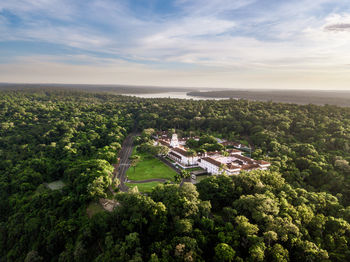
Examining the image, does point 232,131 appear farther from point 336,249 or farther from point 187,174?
point 336,249

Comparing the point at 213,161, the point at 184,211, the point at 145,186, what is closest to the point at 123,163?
the point at 145,186

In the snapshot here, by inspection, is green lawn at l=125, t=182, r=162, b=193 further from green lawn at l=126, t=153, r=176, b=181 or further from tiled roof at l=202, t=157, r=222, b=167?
tiled roof at l=202, t=157, r=222, b=167

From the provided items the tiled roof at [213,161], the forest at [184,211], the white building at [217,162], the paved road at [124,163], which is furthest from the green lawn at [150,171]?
the tiled roof at [213,161]

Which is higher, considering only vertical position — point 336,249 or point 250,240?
point 250,240

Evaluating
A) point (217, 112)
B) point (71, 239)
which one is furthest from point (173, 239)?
point (217, 112)

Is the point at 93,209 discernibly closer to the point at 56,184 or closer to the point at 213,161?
the point at 56,184
